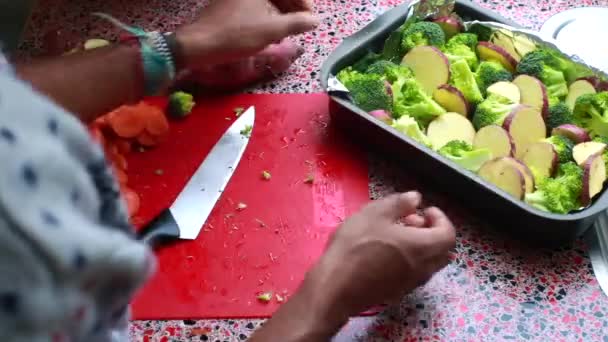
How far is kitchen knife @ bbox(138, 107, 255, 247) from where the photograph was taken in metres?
0.82

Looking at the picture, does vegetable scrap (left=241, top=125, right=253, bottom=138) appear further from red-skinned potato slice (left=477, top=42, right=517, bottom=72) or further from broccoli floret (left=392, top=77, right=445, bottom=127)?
red-skinned potato slice (left=477, top=42, right=517, bottom=72)

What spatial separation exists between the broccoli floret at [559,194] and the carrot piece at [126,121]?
0.53 metres

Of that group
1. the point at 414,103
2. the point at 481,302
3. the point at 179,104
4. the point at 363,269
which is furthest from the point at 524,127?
the point at 179,104

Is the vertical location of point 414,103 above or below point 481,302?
above

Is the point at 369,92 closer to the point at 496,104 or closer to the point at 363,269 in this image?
the point at 496,104

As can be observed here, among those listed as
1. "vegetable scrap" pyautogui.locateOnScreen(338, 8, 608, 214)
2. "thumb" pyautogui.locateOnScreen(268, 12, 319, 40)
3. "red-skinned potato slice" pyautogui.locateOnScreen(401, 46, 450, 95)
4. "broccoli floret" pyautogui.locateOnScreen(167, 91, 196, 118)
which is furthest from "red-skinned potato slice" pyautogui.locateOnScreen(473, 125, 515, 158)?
"broccoli floret" pyautogui.locateOnScreen(167, 91, 196, 118)

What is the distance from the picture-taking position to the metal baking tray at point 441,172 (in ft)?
2.52

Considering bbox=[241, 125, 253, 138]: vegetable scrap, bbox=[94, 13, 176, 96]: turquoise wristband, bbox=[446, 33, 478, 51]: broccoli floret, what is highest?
bbox=[94, 13, 176, 96]: turquoise wristband

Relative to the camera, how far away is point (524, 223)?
0.78 meters

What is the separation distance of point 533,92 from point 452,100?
0.12m

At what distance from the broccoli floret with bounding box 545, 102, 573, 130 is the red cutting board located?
27 centimetres

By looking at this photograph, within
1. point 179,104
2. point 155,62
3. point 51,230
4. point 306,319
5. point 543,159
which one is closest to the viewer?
point 51,230

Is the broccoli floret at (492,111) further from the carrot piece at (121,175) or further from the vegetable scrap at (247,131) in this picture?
the carrot piece at (121,175)

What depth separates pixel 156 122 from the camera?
0.93 m
